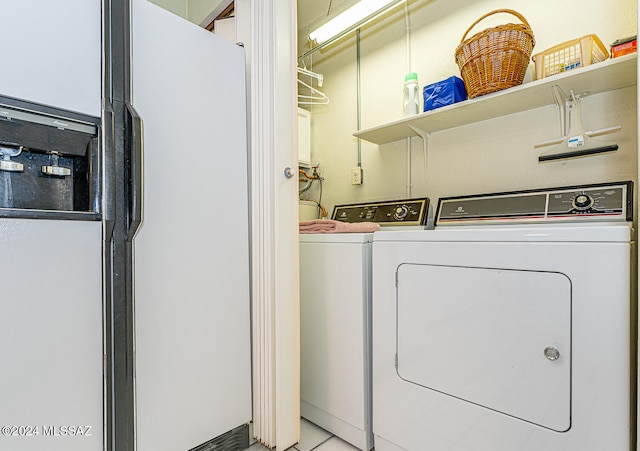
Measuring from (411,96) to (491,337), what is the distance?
136cm

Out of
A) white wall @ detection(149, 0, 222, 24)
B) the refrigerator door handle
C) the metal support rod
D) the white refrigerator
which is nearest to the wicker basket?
the metal support rod

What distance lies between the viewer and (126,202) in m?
1.09

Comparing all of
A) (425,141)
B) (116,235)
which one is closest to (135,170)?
(116,235)

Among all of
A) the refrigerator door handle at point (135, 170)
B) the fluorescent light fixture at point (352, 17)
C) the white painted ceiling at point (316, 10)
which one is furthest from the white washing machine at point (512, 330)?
the white painted ceiling at point (316, 10)

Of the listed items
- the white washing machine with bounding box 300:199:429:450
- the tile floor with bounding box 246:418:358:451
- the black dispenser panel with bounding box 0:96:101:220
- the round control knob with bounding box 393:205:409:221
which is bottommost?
the tile floor with bounding box 246:418:358:451

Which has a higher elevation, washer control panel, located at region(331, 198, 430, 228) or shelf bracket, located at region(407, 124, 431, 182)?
shelf bracket, located at region(407, 124, 431, 182)

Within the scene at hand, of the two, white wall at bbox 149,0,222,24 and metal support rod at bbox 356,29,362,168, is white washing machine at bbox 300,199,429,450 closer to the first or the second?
metal support rod at bbox 356,29,362,168

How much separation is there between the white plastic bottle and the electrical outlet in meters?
0.56

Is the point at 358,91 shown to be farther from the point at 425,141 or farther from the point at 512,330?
the point at 512,330

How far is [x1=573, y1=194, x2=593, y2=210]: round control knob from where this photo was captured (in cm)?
125

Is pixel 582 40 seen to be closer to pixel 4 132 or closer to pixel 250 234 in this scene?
pixel 250 234

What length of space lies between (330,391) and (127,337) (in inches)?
37.5

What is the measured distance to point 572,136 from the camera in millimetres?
1474

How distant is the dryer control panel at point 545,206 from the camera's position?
120 cm
